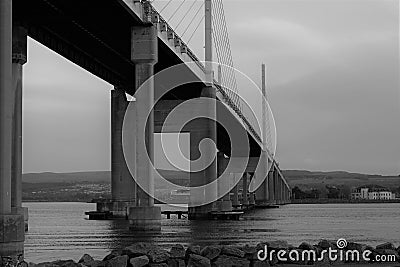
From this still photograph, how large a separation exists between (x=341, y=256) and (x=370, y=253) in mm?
1022

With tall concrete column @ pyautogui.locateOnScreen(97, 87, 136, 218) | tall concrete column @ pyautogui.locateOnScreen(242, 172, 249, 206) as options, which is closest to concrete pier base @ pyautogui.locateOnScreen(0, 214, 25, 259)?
tall concrete column @ pyautogui.locateOnScreen(97, 87, 136, 218)

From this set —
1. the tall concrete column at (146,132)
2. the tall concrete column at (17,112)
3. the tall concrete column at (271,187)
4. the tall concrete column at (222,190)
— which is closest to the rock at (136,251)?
the tall concrete column at (146,132)

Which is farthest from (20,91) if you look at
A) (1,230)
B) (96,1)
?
(1,230)

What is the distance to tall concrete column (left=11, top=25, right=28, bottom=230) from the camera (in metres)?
53.1

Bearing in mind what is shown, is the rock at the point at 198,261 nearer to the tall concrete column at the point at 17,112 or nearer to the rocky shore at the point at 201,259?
the rocky shore at the point at 201,259

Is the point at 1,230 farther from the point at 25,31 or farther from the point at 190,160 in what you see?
the point at 190,160

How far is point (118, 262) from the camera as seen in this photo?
20.3m

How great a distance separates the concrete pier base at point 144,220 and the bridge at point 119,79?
0.06 metres

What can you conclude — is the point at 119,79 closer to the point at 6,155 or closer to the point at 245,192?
the point at 6,155

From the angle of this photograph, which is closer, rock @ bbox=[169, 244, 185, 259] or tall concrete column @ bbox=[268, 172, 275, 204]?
rock @ bbox=[169, 244, 185, 259]

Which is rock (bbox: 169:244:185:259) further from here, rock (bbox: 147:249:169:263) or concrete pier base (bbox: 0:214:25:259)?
concrete pier base (bbox: 0:214:25:259)

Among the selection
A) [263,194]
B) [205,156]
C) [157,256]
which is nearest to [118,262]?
[157,256]

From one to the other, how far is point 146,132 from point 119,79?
23.9 m

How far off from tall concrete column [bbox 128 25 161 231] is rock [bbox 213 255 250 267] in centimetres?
3069
